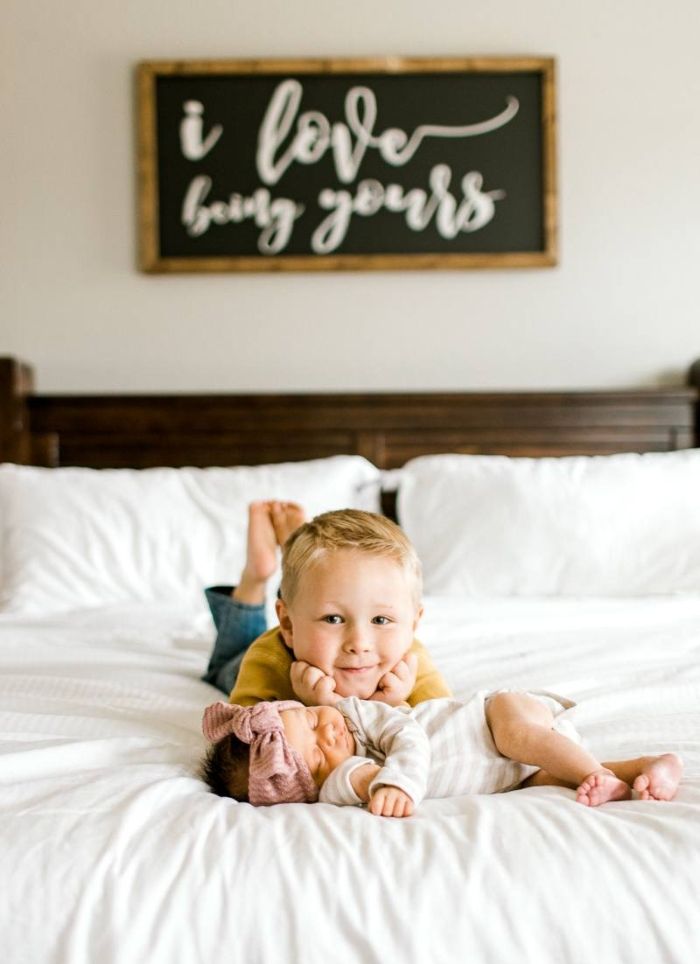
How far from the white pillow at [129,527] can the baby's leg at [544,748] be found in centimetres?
117

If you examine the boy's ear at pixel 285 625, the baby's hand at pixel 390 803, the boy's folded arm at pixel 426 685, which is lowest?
the baby's hand at pixel 390 803

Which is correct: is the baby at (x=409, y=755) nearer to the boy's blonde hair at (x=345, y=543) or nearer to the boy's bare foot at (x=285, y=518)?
the boy's blonde hair at (x=345, y=543)

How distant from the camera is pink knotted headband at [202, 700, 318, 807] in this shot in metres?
0.94

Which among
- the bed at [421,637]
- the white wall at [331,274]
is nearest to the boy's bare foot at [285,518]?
the bed at [421,637]

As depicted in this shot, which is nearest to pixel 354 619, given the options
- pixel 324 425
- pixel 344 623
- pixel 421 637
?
pixel 344 623

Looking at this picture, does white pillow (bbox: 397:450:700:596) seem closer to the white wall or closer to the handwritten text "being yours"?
the white wall

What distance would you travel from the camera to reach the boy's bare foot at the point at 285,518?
1.59 m

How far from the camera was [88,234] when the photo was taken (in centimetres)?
266

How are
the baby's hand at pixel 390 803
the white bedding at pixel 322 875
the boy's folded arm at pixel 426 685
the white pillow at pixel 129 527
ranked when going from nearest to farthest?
the white bedding at pixel 322 875, the baby's hand at pixel 390 803, the boy's folded arm at pixel 426 685, the white pillow at pixel 129 527

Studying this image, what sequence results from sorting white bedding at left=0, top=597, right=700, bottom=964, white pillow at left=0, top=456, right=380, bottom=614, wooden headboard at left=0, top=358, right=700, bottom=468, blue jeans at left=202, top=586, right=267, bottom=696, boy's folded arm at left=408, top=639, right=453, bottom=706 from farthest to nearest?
wooden headboard at left=0, top=358, right=700, bottom=468 < white pillow at left=0, top=456, right=380, bottom=614 < blue jeans at left=202, top=586, right=267, bottom=696 < boy's folded arm at left=408, top=639, right=453, bottom=706 < white bedding at left=0, top=597, right=700, bottom=964

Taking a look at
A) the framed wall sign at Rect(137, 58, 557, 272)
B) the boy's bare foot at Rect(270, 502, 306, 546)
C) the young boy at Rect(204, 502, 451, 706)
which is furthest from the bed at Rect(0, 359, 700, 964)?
the framed wall sign at Rect(137, 58, 557, 272)

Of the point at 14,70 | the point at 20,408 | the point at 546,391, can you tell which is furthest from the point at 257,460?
the point at 14,70

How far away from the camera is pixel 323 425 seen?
2.56 metres

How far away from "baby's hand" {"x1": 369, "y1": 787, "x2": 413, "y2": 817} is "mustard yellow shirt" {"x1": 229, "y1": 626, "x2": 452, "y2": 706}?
30 centimetres
